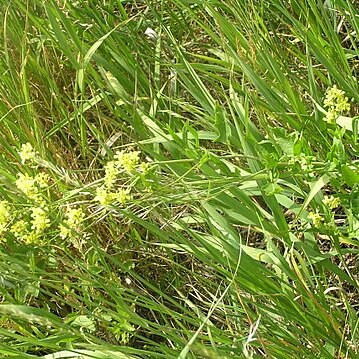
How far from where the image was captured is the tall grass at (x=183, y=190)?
0.95m

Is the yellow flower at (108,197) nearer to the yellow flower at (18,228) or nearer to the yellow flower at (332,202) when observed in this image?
the yellow flower at (18,228)

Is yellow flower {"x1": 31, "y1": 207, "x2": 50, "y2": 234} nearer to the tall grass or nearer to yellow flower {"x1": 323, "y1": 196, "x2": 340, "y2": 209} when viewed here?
the tall grass

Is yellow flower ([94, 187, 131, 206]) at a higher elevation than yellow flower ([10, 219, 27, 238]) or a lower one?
higher

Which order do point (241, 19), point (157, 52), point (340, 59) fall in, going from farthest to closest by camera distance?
point (157, 52), point (340, 59), point (241, 19)

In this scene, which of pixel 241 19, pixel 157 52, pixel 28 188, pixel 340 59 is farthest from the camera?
pixel 157 52

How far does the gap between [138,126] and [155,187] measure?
0.72ft

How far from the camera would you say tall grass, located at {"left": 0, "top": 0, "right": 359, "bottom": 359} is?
0.95m

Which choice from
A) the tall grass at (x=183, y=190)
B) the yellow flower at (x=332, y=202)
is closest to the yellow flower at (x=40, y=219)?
the tall grass at (x=183, y=190)

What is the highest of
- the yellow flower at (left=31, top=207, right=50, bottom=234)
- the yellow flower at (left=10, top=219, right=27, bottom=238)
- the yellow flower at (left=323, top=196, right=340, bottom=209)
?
the yellow flower at (left=31, top=207, right=50, bottom=234)

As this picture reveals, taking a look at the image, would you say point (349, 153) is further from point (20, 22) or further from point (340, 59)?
point (20, 22)

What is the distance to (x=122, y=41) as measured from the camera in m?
1.35

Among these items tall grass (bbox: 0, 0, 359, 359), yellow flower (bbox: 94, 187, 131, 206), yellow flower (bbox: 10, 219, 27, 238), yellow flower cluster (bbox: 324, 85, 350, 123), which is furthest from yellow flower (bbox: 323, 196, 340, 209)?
yellow flower (bbox: 10, 219, 27, 238)

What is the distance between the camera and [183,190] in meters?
1.01

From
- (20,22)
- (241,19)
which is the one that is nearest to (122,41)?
(20,22)
